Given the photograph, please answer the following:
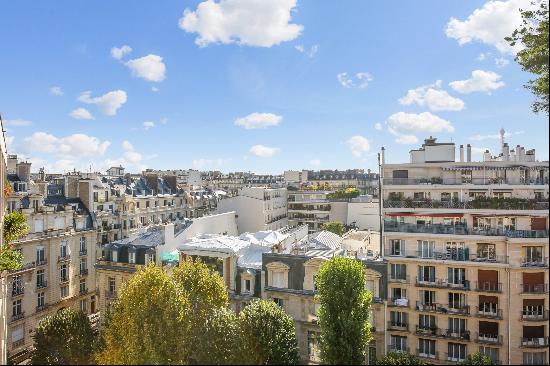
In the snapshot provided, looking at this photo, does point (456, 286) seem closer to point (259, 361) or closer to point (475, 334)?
point (475, 334)

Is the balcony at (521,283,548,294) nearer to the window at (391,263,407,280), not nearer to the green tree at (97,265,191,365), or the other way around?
the window at (391,263,407,280)

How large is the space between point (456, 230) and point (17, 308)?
41.7 m

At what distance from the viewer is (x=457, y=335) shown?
32.0 metres

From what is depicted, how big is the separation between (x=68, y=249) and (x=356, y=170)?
9468cm

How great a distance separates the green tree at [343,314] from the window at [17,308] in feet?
103

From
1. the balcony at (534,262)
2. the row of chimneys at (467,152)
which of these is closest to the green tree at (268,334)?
the balcony at (534,262)

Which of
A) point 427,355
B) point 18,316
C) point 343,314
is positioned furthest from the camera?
point 18,316

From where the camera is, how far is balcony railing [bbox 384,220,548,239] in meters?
30.9

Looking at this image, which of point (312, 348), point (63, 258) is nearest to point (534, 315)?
point (312, 348)

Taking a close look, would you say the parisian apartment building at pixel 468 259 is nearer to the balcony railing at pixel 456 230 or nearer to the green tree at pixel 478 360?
the balcony railing at pixel 456 230

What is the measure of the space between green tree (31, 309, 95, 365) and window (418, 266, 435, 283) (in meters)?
25.8

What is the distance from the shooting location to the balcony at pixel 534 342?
30.1m

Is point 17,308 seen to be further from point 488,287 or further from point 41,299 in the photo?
point 488,287

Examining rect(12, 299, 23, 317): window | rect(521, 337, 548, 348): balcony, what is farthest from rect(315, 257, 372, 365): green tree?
rect(12, 299, 23, 317): window
